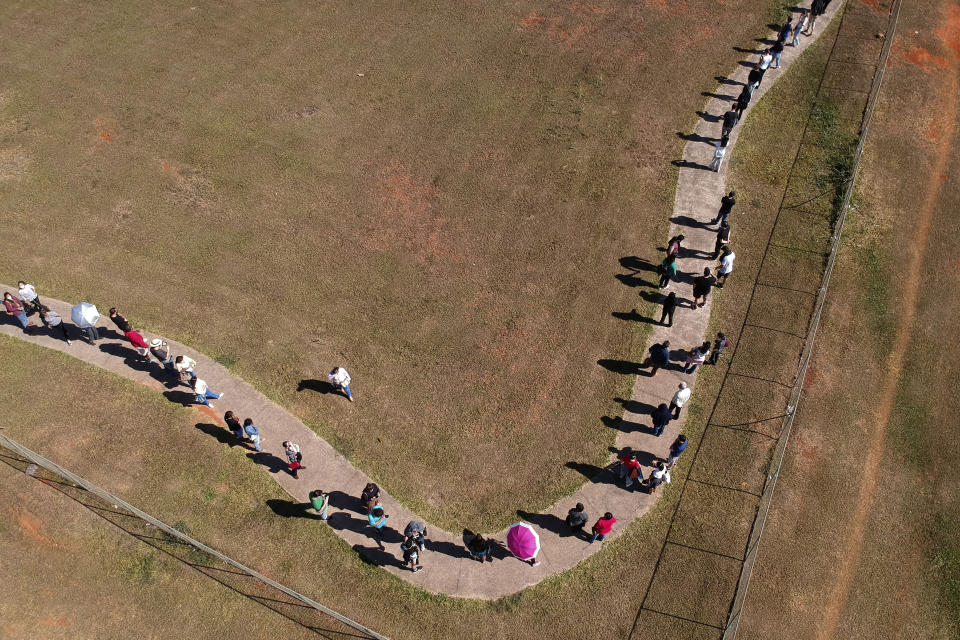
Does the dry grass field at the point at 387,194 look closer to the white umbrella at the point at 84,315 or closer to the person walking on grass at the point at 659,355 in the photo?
the person walking on grass at the point at 659,355

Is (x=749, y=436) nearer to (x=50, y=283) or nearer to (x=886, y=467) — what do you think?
(x=886, y=467)

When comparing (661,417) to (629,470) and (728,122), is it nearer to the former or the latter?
(629,470)

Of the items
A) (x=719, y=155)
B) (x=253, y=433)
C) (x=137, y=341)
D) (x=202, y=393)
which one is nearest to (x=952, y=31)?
(x=719, y=155)

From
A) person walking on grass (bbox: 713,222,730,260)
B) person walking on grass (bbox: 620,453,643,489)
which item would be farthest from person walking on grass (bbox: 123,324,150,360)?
person walking on grass (bbox: 713,222,730,260)

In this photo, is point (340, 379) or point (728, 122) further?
point (728, 122)

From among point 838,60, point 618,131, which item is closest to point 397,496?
point 618,131
